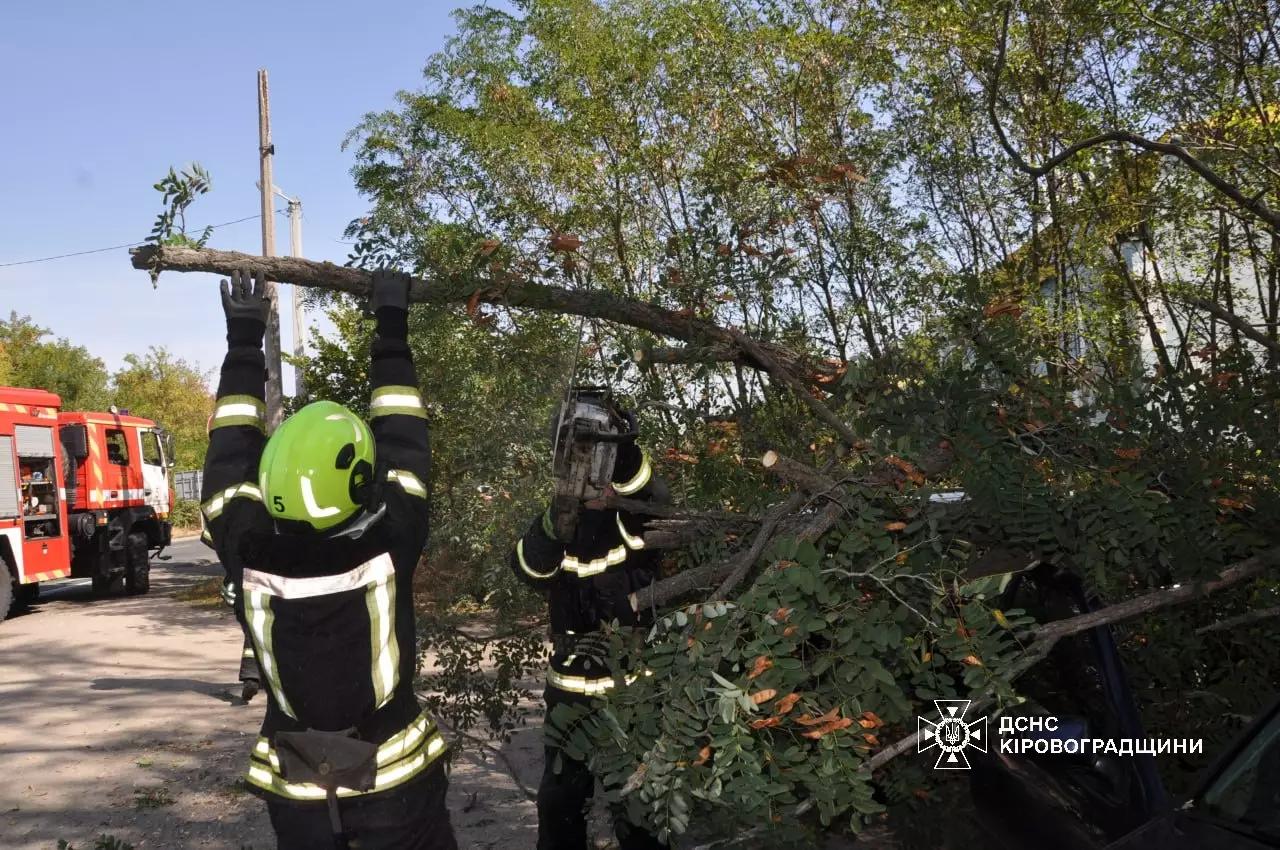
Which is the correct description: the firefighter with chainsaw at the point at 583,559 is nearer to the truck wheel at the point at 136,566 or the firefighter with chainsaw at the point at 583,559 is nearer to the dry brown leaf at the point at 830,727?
the dry brown leaf at the point at 830,727

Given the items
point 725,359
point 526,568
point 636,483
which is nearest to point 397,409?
point 636,483

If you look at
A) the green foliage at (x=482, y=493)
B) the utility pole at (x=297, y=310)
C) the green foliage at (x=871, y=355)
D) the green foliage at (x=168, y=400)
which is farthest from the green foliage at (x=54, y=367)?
the green foliage at (x=482, y=493)

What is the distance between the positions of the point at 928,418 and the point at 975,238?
21.5ft

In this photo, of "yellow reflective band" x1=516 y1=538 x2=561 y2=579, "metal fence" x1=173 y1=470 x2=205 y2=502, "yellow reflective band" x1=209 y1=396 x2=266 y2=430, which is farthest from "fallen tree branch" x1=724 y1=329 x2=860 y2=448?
"metal fence" x1=173 y1=470 x2=205 y2=502

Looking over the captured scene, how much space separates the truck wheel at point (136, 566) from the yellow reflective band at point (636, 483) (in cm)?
1505

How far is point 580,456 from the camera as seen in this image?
385 centimetres

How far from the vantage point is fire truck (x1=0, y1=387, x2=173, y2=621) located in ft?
45.1

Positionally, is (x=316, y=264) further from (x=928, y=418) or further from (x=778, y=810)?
(x=778, y=810)

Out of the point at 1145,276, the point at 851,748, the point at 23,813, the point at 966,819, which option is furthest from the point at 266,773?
the point at 1145,276

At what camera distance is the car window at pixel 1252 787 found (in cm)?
231

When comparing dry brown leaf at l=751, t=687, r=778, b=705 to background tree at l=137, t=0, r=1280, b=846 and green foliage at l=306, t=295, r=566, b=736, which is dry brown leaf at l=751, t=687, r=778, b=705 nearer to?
background tree at l=137, t=0, r=1280, b=846

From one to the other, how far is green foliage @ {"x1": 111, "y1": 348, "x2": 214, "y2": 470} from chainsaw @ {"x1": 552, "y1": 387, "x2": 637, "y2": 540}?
121 feet

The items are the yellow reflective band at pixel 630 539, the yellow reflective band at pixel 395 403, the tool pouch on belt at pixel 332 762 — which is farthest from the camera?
the yellow reflective band at pixel 630 539

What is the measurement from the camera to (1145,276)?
9461 millimetres
